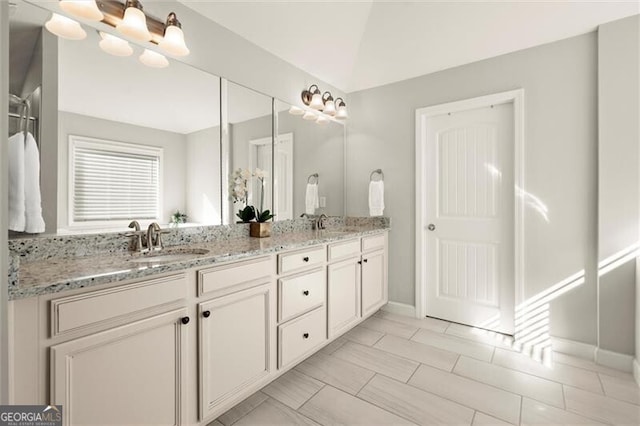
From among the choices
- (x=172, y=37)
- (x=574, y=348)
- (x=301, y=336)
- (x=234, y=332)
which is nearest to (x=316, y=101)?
(x=172, y=37)

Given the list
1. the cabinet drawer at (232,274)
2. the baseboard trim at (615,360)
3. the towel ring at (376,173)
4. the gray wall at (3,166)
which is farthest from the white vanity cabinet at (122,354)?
the baseboard trim at (615,360)

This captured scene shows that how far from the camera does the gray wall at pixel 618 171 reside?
6.64 ft

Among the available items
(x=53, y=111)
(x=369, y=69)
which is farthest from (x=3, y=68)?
(x=369, y=69)

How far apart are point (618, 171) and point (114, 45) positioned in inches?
128

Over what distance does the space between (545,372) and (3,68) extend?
9.91ft

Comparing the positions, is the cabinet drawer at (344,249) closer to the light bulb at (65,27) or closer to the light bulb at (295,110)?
the light bulb at (295,110)

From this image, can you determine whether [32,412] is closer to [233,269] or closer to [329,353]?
[233,269]

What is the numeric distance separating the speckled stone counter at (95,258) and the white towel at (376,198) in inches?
39.2

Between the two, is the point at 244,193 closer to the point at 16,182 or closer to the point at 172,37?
the point at 172,37

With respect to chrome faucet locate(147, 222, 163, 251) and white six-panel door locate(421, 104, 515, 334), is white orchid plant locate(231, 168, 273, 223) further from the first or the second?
white six-panel door locate(421, 104, 515, 334)

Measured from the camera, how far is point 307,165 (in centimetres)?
295

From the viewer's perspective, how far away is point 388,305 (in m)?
3.20

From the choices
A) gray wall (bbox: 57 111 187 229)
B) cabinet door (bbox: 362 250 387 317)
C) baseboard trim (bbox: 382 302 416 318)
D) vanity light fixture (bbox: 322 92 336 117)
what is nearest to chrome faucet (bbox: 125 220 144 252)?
gray wall (bbox: 57 111 187 229)

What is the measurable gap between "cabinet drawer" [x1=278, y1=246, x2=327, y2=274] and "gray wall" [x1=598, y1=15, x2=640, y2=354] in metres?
1.98
